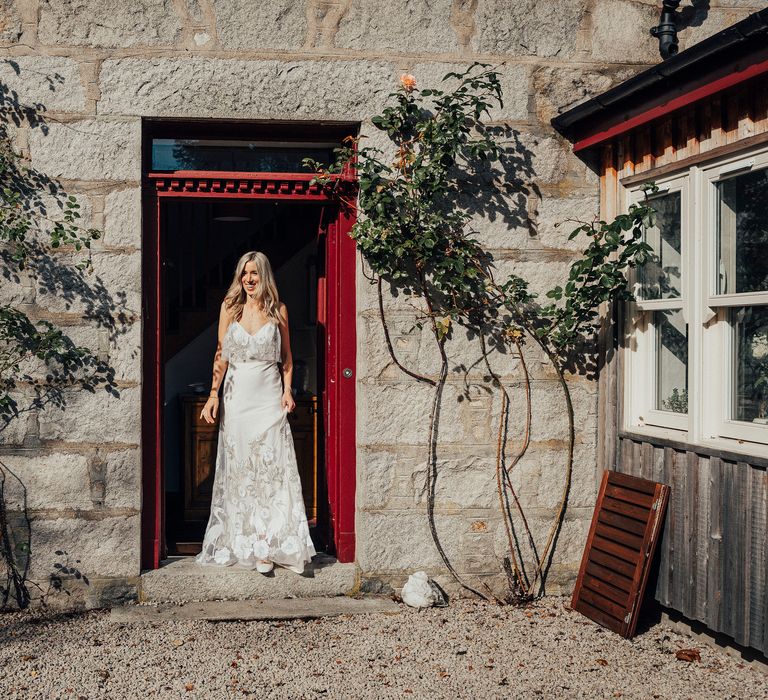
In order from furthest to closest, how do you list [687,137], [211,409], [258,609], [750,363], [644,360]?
[211,409]
[644,360]
[258,609]
[687,137]
[750,363]

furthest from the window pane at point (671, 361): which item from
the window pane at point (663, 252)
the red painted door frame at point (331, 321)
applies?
the red painted door frame at point (331, 321)

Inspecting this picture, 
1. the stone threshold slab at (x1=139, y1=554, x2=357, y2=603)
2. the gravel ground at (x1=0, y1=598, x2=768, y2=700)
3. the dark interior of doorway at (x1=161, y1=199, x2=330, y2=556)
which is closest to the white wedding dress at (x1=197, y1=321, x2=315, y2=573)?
the stone threshold slab at (x1=139, y1=554, x2=357, y2=603)

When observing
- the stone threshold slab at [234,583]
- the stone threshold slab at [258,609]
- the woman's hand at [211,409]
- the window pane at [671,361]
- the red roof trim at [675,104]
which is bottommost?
the stone threshold slab at [258,609]

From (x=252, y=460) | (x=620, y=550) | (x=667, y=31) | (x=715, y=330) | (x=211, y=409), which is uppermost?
(x=667, y=31)

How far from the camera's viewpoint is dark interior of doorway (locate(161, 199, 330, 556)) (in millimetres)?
7445

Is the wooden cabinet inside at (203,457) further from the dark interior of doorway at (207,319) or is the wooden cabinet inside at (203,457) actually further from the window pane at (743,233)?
the window pane at (743,233)

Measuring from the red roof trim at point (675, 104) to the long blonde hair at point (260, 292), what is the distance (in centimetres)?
205

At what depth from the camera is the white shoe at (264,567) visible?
5598mm

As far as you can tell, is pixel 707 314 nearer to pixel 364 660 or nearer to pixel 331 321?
pixel 331 321

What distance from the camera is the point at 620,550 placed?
525 centimetres

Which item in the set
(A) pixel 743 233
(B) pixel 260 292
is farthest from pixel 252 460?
(A) pixel 743 233

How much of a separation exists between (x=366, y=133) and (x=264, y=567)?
2.67 metres

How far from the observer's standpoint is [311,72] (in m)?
5.52

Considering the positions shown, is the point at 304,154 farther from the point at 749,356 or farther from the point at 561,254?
the point at 749,356
